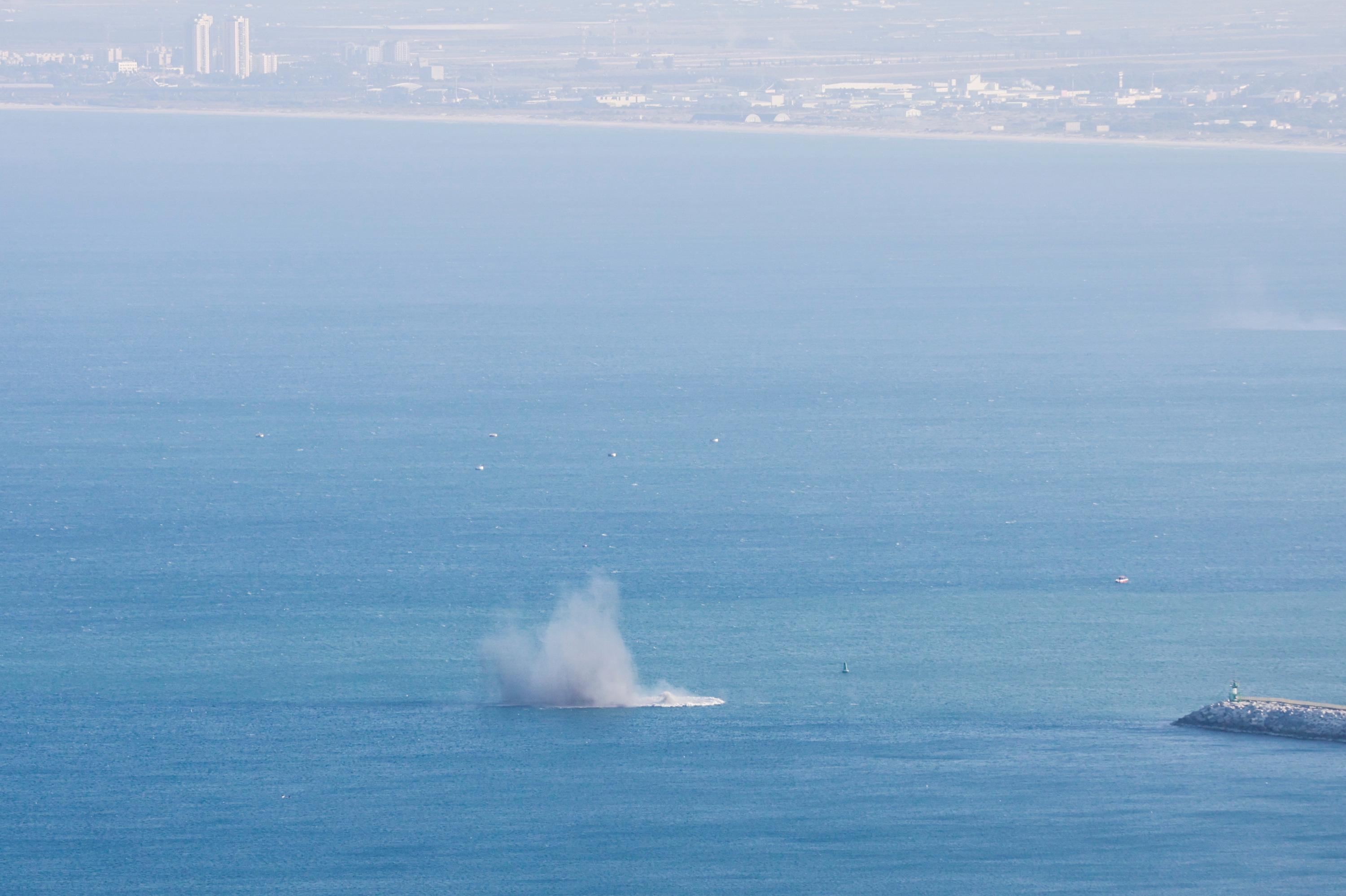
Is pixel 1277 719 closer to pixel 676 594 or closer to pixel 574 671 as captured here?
pixel 574 671

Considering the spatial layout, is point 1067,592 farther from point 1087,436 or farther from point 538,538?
point 1087,436

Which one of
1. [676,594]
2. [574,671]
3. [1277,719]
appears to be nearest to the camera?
[1277,719]

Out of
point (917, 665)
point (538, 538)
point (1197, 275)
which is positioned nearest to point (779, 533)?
point (538, 538)

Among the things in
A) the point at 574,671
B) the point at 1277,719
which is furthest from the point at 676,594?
the point at 1277,719

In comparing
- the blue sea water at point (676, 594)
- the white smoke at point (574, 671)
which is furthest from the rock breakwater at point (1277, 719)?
the white smoke at point (574, 671)

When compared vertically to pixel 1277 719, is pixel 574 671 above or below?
above

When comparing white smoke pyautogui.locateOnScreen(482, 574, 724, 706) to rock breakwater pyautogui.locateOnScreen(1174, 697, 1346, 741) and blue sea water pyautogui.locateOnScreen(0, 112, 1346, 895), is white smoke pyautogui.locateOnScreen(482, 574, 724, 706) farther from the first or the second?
rock breakwater pyautogui.locateOnScreen(1174, 697, 1346, 741)

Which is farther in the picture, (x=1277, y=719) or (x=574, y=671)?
(x=574, y=671)
